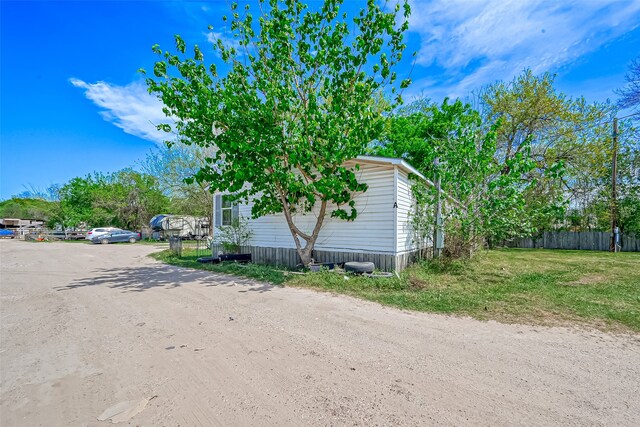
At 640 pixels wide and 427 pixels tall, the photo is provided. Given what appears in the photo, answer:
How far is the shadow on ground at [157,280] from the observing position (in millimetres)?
7229

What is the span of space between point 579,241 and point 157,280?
21.7 m

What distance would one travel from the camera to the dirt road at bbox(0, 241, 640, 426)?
7.73 feet

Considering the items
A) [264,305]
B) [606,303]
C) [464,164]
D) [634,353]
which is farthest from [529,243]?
[264,305]

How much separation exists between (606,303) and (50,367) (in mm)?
8184

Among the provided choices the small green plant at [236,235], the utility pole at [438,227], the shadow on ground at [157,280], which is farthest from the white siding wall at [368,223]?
the shadow on ground at [157,280]

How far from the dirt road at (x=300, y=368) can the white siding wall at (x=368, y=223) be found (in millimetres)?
3452

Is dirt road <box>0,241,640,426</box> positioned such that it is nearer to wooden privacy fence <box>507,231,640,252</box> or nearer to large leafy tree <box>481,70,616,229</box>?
large leafy tree <box>481,70,616,229</box>

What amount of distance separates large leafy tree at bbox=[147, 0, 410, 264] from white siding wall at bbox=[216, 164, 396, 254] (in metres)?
0.68

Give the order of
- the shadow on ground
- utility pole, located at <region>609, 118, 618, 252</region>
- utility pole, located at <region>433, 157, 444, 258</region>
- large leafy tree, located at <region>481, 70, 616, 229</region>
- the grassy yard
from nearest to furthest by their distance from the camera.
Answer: the grassy yard, the shadow on ground, utility pole, located at <region>433, 157, 444, 258</region>, utility pole, located at <region>609, 118, 618, 252</region>, large leafy tree, located at <region>481, 70, 616, 229</region>

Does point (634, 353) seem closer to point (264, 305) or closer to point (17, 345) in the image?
point (264, 305)

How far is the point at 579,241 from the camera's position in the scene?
17688mm

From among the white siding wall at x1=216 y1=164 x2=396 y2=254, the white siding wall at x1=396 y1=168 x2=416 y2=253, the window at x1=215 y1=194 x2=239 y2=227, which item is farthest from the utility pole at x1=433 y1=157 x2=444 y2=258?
the window at x1=215 y1=194 x2=239 y2=227

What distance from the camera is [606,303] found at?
5.34 m

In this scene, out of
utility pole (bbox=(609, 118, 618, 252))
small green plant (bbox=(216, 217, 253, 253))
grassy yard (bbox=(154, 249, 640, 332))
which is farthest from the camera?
utility pole (bbox=(609, 118, 618, 252))
